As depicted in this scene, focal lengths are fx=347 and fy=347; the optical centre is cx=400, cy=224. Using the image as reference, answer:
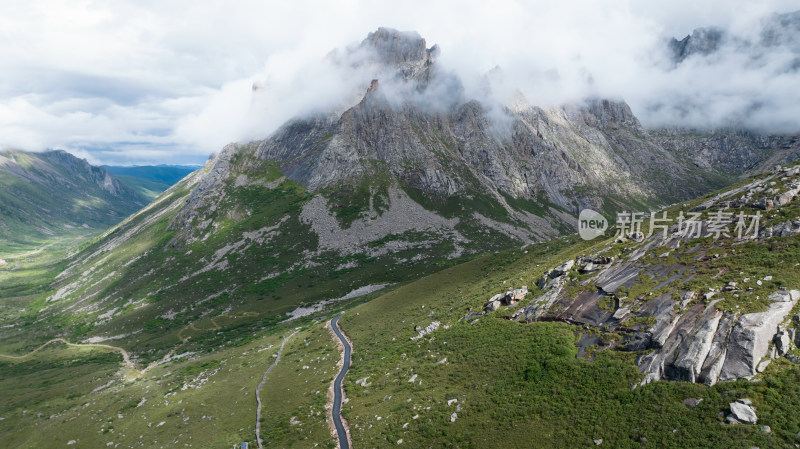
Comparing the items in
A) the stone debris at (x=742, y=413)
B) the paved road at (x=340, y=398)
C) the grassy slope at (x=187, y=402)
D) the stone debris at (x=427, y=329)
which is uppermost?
the stone debris at (x=742, y=413)

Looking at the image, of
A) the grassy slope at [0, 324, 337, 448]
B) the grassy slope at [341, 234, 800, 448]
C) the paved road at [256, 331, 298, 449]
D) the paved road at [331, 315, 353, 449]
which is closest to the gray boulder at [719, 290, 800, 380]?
the grassy slope at [341, 234, 800, 448]

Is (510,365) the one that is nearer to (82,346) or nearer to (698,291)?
(698,291)

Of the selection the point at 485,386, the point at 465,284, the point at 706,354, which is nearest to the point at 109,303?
the point at 465,284

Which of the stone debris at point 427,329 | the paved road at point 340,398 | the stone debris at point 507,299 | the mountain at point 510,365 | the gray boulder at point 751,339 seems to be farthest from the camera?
the stone debris at point 427,329

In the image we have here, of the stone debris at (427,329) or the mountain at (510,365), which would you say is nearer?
the mountain at (510,365)

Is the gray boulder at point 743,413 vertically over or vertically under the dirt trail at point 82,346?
over

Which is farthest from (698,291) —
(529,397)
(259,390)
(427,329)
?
(259,390)

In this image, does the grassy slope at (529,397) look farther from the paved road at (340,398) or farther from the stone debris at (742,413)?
the paved road at (340,398)

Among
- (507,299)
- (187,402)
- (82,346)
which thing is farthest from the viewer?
(82,346)

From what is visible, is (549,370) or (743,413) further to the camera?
(549,370)

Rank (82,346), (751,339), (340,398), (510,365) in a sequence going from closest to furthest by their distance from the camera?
(751,339), (510,365), (340,398), (82,346)

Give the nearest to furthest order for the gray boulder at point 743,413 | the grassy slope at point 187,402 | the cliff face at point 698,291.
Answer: the gray boulder at point 743,413 → the cliff face at point 698,291 → the grassy slope at point 187,402

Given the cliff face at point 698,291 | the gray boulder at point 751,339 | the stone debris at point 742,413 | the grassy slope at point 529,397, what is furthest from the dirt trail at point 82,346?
the gray boulder at point 751,339
